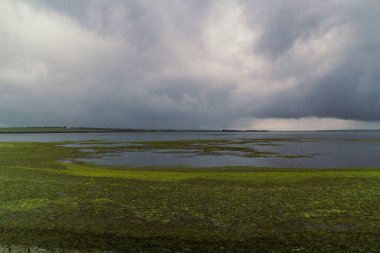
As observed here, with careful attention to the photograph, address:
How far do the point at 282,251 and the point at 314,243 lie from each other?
1758 millimetres

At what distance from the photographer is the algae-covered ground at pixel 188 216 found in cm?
1155

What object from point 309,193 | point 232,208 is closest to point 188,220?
point 232,208

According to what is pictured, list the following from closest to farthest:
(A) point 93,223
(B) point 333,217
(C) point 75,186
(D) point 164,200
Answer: (A) point 93,223 < (B) point 333,217 < (D) point 164,200 < (C) point 75,186

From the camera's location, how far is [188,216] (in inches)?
595

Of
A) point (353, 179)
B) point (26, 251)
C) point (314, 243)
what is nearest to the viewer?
point (26, 251)

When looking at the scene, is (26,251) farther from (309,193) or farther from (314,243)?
(309,193)

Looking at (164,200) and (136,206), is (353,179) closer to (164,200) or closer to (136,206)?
(164,200)

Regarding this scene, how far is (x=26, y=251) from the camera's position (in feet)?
34.7

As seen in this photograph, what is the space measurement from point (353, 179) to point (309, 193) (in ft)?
29.5

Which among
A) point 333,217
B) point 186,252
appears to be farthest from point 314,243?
point 186,252

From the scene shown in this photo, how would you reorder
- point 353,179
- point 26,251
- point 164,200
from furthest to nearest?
point 353,179, point 164,200, point 26,251

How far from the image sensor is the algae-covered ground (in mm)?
11555

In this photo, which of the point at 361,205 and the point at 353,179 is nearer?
the point at 361,205

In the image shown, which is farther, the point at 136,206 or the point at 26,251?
the point at 136,206
